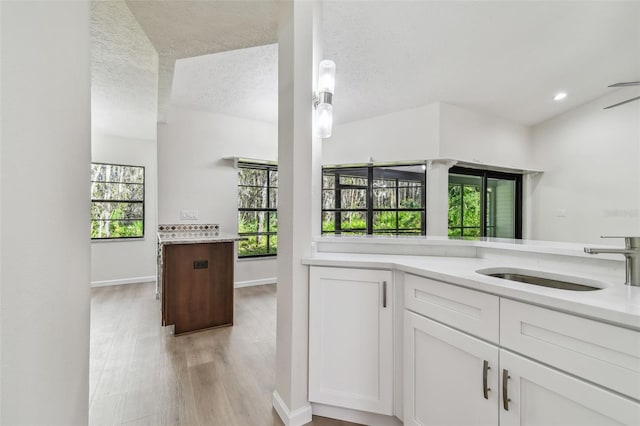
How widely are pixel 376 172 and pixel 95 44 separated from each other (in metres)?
3.71

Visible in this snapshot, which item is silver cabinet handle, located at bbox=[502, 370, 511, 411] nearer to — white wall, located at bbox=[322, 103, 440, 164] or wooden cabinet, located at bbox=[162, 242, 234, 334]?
wooden cabinet, located at bbox=[162, 242, 234, 334]

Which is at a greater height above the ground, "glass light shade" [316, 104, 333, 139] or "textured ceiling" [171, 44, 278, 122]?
"textured ceiling" [171, 44, 278, 122]

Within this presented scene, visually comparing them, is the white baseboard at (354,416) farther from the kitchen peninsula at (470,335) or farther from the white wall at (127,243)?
the white wall at (127,243)

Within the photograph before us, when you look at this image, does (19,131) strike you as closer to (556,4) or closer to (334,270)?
(334,270)

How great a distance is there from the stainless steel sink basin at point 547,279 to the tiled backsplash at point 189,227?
12.3 feet

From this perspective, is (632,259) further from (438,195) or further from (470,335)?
(438,195)

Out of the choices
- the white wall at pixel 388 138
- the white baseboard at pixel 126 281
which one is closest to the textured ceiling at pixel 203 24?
the white wall at pixel 388 138

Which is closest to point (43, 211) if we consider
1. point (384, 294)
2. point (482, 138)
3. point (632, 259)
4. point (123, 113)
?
point (384, 294)

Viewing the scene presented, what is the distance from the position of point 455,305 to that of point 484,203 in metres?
4.42

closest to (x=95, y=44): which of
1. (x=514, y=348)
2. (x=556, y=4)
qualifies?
(x=514, y=348)

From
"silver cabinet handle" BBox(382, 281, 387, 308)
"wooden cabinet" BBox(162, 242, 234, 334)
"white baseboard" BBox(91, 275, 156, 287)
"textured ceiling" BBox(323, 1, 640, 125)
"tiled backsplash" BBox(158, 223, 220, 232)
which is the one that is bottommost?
"white baseboard" BBox(91, 275, 156, 287)

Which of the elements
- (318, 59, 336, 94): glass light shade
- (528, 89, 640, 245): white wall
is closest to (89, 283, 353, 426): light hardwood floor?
(318, 59, 336, 94): glass light shade

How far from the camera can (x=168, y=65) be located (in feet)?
8.25

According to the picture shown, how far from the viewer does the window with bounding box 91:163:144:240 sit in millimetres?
4660
